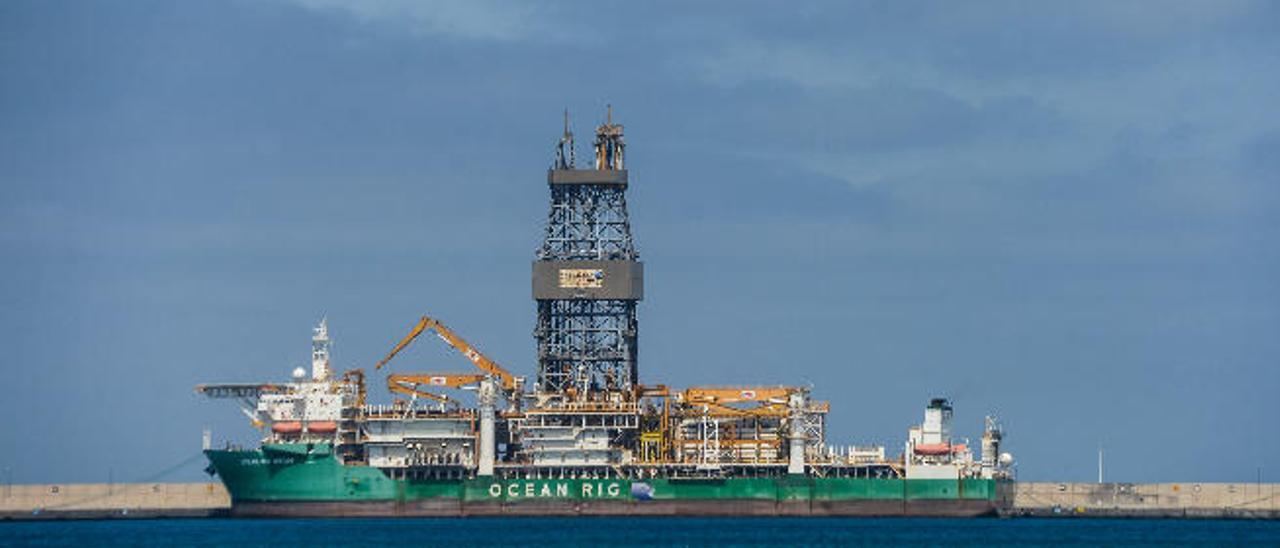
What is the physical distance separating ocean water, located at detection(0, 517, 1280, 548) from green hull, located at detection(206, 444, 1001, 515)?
847 millimetres

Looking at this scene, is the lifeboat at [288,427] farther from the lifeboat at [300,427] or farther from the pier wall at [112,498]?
the pier wall at [112,498]

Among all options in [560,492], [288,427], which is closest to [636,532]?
[560,492]

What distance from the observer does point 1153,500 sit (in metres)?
153

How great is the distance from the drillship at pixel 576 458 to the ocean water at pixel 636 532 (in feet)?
3.49

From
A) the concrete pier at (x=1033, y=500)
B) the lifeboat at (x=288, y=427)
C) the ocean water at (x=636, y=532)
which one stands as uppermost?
the lifeboat at (x=288, y=427)

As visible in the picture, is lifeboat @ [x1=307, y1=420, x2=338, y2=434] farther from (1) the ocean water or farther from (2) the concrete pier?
(2) the concrete pier

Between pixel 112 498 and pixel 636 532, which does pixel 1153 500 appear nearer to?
pixel 636 532

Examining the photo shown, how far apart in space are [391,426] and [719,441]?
15348 mm

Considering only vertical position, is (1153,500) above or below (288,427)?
below

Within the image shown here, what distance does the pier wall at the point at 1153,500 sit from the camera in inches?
5969

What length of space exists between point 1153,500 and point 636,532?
37.6 m

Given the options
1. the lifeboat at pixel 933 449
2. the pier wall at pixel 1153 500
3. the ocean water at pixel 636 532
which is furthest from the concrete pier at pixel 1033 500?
the lifeboat at pixel 933 449

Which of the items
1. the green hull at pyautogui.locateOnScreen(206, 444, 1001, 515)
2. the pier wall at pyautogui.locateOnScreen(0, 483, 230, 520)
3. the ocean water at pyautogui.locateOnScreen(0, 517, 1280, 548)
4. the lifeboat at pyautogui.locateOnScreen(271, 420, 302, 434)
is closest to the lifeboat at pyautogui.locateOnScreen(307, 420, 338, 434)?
the lifeboat at pyautogui.locateOnScreen(271, 420, 302, 434)

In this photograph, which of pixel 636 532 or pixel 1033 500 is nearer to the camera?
pixel 636 532
